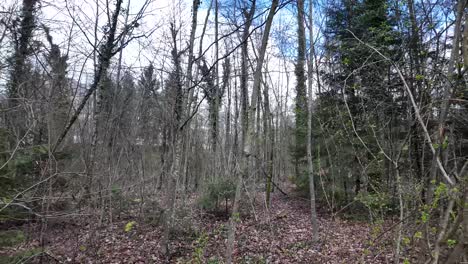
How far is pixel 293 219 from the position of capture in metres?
→ 8.80

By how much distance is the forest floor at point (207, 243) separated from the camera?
549 cm

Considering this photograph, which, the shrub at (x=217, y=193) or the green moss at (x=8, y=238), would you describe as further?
the shrub at (x=217, y=193)

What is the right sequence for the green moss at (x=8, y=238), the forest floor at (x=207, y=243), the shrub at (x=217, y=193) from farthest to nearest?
the shrub at (x=217, y=193), the forest floor at (x=207, y=243), the green moss at (x=8, y=238)

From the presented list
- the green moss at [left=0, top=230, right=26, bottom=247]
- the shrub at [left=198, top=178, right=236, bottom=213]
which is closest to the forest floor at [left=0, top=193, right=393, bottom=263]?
the shrub at [left=198, top=178, right=236, bottom=213]

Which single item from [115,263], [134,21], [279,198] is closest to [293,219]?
[279,198]

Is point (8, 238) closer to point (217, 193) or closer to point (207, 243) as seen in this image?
point (207, 243)

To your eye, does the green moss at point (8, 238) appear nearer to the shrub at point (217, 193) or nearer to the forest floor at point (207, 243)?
the forest floor at point (207, 243)

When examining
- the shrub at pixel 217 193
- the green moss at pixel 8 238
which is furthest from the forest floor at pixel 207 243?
the green moss at pixel 8 238

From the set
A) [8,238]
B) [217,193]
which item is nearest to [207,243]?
[217,193]

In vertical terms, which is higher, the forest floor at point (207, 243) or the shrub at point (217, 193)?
the shrub at point (217, 193)

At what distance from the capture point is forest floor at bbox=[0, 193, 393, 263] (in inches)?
216

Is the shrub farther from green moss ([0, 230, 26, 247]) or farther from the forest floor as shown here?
green moss ([0, 230, 26, 247])

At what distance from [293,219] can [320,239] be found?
6.73ft

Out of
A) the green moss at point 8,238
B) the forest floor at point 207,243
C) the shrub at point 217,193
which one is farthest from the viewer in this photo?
the shrub at point 217,193
